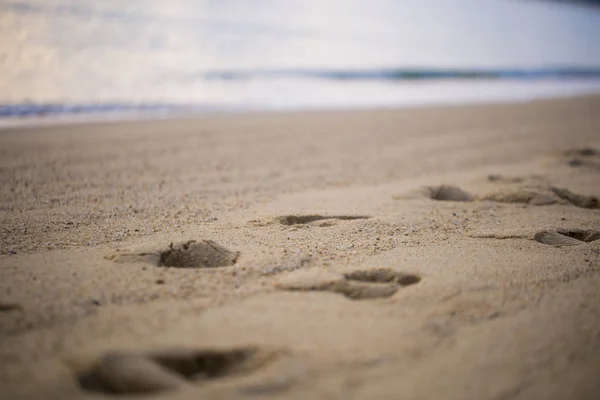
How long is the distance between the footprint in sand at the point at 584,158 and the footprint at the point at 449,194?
1.15 meters

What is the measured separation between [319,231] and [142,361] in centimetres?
108

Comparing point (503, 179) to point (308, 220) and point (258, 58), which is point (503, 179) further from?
point (258, 58)

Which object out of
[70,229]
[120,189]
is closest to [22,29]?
[120,189]

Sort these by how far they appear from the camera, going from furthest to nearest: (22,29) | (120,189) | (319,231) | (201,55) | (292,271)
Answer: (201,55), (22,29), (120,189), (319,231), (292,271)

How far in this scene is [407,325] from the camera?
1.43 m

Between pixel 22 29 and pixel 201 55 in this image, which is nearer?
pixel 22 29

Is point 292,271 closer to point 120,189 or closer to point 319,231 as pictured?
point 319,231

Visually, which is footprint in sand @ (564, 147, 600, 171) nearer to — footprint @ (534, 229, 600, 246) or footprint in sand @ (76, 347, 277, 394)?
footprint @ (534, 229, 600, 246)

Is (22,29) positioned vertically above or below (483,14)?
below

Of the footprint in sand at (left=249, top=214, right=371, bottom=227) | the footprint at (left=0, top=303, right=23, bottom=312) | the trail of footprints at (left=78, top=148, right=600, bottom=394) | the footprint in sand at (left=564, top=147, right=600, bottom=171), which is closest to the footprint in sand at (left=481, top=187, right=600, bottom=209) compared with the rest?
the trail of footprints at (left=78, top=148, right=600, bottom=394)

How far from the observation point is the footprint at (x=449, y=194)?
2875mm

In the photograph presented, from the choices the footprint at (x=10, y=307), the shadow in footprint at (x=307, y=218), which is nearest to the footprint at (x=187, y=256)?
the footprint at (x=10, y=307)

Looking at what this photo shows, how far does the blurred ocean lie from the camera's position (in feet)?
22.9

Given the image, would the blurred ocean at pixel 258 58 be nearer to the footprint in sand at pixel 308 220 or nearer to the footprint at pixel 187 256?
the footprint in sand at pixel 308 220
